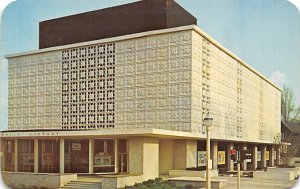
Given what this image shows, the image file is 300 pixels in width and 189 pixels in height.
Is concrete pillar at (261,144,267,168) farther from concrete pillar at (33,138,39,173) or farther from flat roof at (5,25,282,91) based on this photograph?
concrete pillar at (33,138,39,173)

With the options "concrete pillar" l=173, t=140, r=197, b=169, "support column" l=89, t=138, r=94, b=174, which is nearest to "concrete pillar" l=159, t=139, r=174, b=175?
"concrete pillar" l=173, t=140, r=197, b=169

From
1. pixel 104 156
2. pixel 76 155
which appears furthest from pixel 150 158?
pixel 76 155

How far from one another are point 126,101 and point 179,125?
1.70 metres

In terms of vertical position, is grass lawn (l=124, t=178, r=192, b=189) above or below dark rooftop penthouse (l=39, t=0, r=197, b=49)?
below

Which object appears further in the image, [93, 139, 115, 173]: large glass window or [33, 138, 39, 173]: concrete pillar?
[93, 139, 115, 173]: large glass window

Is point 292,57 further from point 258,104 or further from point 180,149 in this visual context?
point 180,149

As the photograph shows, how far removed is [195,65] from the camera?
12.1 meters

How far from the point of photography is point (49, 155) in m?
12.1

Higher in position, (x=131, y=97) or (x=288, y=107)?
(x=131, y=97)

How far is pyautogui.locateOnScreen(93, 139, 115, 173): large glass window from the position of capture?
1214cm

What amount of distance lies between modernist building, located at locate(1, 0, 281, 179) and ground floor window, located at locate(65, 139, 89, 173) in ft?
0.08

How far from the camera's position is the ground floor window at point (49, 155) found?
11883mm

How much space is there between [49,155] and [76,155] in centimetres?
69

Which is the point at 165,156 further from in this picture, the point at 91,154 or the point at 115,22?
the point at 115,22
